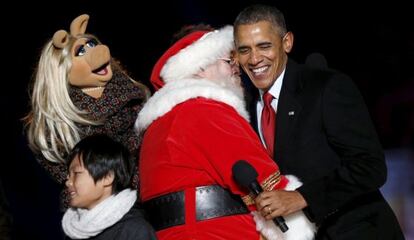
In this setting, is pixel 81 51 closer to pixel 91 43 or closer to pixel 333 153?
pixel 91 43

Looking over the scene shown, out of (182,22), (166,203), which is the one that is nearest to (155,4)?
(182,22)

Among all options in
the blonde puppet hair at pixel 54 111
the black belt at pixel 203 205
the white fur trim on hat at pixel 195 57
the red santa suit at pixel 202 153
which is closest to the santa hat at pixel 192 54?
the white fur trim on hat at pixel 195 57

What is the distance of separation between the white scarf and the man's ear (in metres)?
0.05

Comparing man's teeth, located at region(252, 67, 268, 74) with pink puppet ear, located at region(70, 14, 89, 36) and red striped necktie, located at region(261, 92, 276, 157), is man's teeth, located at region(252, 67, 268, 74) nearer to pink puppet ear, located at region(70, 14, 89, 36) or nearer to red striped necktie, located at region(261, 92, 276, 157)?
red striped necktie, located at region(261, 92, 276, 157)

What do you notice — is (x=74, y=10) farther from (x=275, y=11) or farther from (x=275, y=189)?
(x=275, y=189)

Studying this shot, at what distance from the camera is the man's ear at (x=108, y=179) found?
2449mm

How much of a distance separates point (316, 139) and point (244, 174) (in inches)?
14.7

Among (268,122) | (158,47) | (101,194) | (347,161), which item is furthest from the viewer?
(158,47)

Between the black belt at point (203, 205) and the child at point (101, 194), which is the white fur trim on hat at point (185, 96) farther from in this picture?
the black belt at point (203, 205)

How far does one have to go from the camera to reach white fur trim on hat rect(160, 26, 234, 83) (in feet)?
8.22

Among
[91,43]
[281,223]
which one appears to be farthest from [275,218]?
[91,43]

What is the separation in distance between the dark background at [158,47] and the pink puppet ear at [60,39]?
5.99 feet

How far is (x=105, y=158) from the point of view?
2.46m

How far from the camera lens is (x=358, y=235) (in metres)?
2.37
